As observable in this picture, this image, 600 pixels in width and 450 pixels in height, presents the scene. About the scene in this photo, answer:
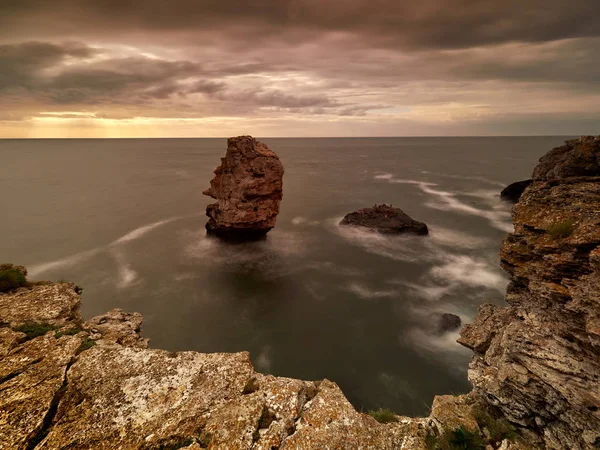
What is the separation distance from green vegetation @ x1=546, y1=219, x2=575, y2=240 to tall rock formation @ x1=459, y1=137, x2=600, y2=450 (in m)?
0.03

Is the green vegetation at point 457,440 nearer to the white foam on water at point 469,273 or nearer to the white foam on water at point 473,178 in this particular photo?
the white foam on water at point 469,273

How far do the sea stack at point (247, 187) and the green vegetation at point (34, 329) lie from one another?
94.3 ft

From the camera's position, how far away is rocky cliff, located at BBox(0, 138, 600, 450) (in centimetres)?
1007

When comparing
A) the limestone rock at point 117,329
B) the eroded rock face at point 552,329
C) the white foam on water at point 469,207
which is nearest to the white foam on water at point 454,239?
the white foam on water at point 469,207

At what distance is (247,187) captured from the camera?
41125 mm

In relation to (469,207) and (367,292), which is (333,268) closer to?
(367,292)

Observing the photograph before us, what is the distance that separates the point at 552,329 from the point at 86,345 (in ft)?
65.5

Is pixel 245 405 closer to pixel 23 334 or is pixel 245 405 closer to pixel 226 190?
pixel 23 334

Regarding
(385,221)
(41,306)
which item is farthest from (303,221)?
(41,306)

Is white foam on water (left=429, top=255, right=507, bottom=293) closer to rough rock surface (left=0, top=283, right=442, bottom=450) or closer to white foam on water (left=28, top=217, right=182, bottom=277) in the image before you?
rough rock surface (left=0, top=283, right=442, bottom=450)

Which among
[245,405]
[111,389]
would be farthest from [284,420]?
[111,389]

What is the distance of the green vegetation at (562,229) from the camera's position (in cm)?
1227

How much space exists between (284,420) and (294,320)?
17.2m

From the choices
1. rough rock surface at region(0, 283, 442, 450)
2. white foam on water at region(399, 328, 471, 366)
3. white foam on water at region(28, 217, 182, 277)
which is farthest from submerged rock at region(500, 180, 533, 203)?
white foam on water at region(28, 217, 182, 277)
